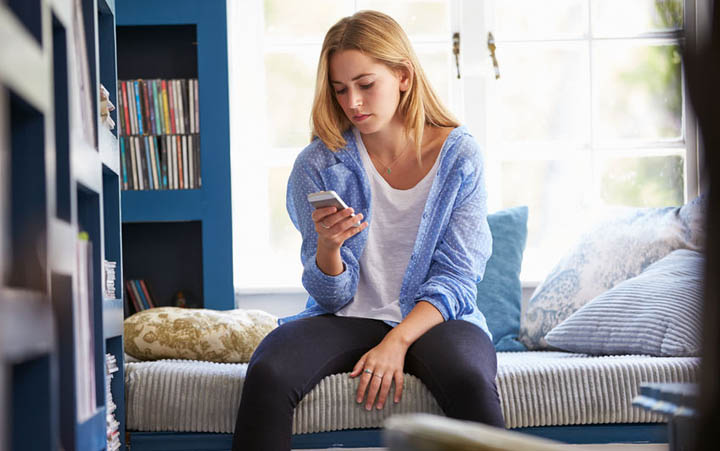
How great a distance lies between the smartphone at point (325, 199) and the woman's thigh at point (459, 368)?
14.1 inches

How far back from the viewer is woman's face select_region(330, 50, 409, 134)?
1884 mm

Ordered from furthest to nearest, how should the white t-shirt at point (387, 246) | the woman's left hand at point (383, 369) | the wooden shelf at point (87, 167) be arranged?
the white t-shirt at point (387, 246)
the woman's left hand at point (383, 369)
the wooden shelf at point (87, 167)

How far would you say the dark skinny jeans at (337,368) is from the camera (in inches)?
59.9

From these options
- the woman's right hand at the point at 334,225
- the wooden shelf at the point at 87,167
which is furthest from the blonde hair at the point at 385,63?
the wooden shelf at the point at 87,167

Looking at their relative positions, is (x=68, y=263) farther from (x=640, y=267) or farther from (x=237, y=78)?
(x=237, y=78)

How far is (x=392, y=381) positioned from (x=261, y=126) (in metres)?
1.55

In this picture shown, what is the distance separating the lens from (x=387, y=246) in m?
1.90

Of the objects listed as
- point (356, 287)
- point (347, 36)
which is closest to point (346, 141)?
point (347, 36)

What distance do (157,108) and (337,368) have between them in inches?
56.4

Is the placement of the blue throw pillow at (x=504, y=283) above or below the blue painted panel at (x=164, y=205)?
below

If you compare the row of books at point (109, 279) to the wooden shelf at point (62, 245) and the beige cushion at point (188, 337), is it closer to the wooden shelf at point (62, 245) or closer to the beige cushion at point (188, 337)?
the beige cushion at point (188, 337)

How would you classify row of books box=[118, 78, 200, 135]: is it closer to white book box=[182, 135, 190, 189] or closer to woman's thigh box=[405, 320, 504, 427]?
white book box=[182, 135, 190, 189]

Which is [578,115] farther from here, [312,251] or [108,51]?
[108,51]

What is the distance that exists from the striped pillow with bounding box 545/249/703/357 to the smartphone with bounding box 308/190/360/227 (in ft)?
2.81
